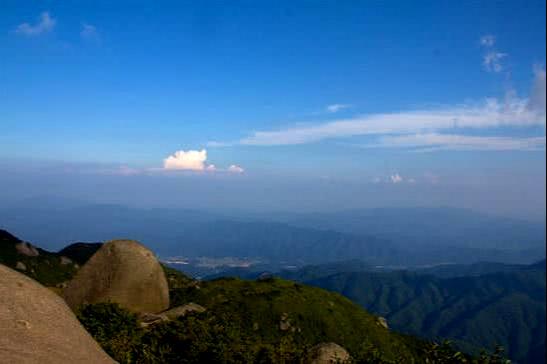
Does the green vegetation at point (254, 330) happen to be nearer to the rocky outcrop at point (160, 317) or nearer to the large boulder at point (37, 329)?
the rocky outcrop at point (160, 317)

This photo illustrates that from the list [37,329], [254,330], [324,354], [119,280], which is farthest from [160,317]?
[254,330]

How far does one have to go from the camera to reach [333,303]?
118 meters

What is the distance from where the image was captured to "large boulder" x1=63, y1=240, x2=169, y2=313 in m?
59.2

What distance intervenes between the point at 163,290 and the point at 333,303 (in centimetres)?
6457

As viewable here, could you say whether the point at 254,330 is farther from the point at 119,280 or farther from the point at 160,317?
the point at 160,317

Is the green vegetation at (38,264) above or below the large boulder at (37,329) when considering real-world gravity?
below

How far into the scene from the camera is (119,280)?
60.0 metres

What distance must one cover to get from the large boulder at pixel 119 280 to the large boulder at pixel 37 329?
34439mm

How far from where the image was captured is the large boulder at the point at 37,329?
844 inches

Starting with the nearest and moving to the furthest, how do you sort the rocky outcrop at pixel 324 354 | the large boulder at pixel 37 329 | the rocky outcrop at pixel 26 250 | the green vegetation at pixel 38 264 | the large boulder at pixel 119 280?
the large boulder at pixel 37 329 < the rocky outcrop at pixel 324 354 < the large boulder at pixel 119 280 < the green vegetation at pixel 38 264 < the rocky outcrop at pixel 26 250

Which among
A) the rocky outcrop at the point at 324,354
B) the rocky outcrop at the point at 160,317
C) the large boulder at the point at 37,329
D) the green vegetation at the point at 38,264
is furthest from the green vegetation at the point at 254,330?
the green vegetation at the point at 38,264

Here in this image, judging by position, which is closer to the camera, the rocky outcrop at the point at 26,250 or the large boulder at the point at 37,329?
the large boulder at the point at 37,329

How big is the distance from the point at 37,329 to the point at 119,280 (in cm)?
3837

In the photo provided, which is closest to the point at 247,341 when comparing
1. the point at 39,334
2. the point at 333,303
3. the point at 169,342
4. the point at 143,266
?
the point at 169,342
